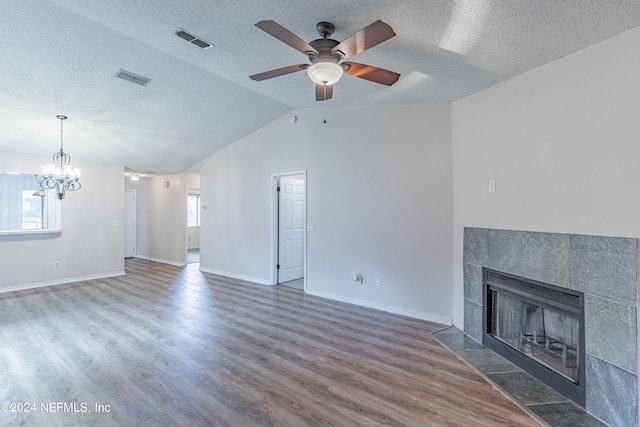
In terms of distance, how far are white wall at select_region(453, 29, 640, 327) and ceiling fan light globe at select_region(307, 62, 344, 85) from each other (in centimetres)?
186

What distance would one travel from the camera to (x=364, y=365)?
277cm

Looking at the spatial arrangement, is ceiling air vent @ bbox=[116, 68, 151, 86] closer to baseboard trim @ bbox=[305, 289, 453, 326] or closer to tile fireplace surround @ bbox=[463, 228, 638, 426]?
baseboard trim @ bbox=[305, 289, 453, 326]

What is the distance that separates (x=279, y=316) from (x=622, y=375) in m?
3.31

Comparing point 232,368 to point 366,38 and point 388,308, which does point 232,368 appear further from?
point 366,38

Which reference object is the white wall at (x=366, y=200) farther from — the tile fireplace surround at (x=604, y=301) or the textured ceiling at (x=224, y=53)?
the tile fireplace surround at (x=604, y=301)

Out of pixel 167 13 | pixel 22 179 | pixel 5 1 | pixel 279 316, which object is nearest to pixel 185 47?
pixel 167 13

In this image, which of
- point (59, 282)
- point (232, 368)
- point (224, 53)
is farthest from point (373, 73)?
point (59, 282)

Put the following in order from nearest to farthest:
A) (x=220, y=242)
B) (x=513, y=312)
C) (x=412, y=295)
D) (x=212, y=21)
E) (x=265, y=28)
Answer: (x=265, y=28), (x=212, y=21), (x=513, y=312), (x=412, y=295), (x=220, y=242)

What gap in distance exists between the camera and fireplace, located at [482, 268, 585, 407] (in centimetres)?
230

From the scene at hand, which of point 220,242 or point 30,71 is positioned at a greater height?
point 30,71

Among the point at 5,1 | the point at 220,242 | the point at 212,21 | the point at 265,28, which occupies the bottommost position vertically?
the point at 220,242

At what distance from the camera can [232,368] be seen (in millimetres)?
2701

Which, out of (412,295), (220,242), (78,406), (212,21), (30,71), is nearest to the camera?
(78,406)

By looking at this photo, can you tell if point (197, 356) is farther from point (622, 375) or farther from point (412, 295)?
point (622, 375)
